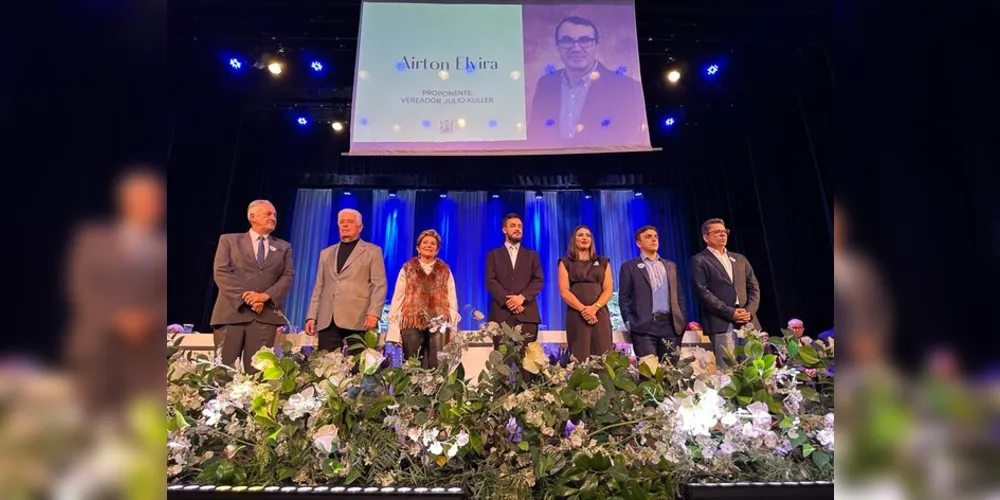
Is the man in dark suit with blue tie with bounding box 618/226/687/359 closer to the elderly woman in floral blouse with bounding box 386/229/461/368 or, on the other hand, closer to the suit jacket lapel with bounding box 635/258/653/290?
the suit jacket lapel with bounding box 635/258/653/290

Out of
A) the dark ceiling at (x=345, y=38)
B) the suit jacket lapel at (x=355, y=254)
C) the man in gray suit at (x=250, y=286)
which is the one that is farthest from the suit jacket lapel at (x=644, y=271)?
the dark ceiling at (x=345, y=38)

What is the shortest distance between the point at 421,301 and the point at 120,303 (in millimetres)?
3017

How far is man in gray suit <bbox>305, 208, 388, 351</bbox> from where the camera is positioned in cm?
317

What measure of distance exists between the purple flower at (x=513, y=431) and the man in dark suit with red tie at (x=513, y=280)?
2526 mm

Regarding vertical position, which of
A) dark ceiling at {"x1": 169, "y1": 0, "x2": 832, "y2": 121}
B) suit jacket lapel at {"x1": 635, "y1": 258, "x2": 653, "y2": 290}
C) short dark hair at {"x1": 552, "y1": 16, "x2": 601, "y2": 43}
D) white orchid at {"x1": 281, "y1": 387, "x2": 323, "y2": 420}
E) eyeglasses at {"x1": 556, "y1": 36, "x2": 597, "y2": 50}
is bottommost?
white orchid at {"x1": 281, "y1": 387, "x2": 323, "y2": 420}

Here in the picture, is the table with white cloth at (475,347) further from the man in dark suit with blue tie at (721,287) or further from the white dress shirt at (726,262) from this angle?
the white dress shirt at (726,262)

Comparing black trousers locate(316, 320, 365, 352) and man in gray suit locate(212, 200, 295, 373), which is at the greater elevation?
man in gray suit locate(212, 200, 295, 373)

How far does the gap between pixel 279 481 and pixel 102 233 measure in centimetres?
72

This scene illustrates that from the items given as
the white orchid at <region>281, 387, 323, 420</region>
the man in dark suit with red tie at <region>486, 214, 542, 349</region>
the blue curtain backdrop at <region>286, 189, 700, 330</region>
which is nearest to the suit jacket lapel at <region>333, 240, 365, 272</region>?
the man in dark suit with red tie at <region>486, 214, 542, 349</region>

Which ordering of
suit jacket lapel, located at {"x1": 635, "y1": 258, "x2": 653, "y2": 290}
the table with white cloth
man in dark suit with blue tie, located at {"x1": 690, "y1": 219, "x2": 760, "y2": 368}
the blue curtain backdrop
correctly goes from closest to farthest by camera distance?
the table with white cloth → man in dark suit with blue tie, located at {"x1": 690, "y1": 219, "x2": 760, "y2": 368} → suit jacket lapel, located at {"x1": 635, "y1": 258, "x2": 653, "y2": 290} → the blue curtain backdrop

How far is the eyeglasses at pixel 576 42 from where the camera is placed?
3.12m

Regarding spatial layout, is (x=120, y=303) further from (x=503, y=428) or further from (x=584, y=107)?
(x=584, y=107)

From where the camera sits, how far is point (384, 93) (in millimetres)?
3037

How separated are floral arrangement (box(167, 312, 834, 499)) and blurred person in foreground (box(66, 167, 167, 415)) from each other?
0.65 m
